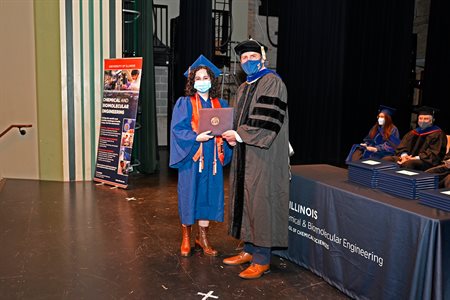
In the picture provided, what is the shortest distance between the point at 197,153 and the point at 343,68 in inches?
220

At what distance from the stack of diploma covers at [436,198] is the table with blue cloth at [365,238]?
0.04m

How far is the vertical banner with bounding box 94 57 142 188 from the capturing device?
5.85 m

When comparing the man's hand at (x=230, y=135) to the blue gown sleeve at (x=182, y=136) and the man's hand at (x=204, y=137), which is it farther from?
the blue gown sleeve at (x=182, y=136)

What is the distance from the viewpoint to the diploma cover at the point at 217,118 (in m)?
2.96

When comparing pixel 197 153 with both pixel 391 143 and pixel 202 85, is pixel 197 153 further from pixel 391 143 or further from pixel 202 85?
pixel 391 143

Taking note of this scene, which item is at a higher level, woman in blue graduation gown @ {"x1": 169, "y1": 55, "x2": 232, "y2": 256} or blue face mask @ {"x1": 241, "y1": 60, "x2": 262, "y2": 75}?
blue face mask @ {"x1": 241, "y1": 60, "x2": 262, "y2": 75}

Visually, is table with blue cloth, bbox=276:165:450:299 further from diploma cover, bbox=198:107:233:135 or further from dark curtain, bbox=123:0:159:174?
dark curtain, bbox=123:0:159:174

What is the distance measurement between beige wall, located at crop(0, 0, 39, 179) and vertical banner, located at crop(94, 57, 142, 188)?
100 cm

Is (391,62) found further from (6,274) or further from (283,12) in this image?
(6,274)

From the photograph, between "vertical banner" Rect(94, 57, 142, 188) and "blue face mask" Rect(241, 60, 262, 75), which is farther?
"vertical banner" Rect(94, 57, 142, 188)

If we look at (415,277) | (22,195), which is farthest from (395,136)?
(22,195)

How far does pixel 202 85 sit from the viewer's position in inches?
126

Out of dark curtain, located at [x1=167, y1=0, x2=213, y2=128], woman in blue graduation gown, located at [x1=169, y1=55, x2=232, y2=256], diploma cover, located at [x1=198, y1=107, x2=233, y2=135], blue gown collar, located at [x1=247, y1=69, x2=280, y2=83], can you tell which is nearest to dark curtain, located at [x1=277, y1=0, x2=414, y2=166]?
dark curtain, located at [x1=167, y1=0, x2=213, y2=128]

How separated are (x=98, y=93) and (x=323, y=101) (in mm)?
4246
